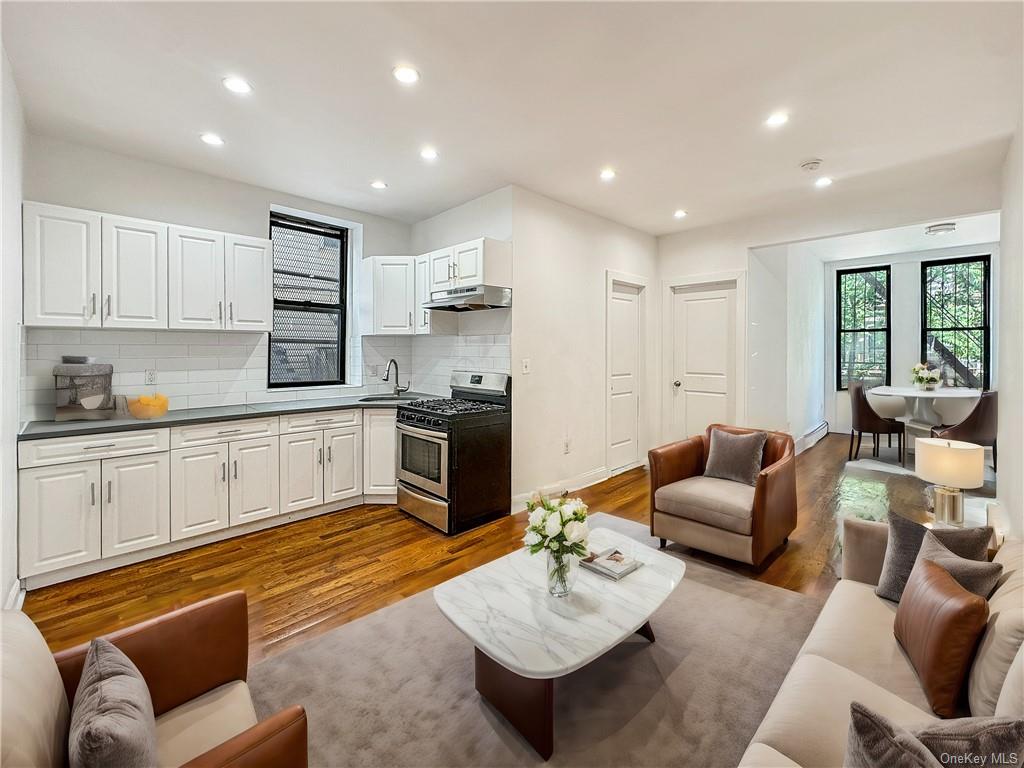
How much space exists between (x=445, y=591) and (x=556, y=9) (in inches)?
97.1

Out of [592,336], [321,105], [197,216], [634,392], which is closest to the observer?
[321,105]

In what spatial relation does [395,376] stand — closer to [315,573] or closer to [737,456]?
[315,573]

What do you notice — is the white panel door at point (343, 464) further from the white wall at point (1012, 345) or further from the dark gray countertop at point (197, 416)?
the white wall at point (1012, 345)

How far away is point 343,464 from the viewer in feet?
13.8

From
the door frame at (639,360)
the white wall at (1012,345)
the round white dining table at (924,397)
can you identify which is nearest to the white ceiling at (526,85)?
the white wall at (1012,345)

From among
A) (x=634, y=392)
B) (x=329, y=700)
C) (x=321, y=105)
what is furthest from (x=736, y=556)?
(x=321, y=105)

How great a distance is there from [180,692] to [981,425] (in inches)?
263

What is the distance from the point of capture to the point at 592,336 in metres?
4.90

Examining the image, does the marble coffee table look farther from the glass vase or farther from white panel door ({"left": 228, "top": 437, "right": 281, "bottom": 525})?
white panel door ({"left": 228, "top": 437, "right": 281, "bottom": 525})

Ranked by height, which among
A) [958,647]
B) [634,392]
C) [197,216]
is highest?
[197,216]

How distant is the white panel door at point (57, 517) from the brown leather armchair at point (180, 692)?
2211 millimetres

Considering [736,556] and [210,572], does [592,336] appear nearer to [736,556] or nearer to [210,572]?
[736,556]

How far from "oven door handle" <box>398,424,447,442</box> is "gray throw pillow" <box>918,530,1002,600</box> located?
2.89 m

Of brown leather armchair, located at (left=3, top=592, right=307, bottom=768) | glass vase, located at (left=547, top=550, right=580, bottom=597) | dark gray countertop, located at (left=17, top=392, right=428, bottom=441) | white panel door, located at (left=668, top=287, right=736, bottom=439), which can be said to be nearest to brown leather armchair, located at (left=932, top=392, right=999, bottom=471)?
white panel door, located at (left=668, top=287, right=736, bottom=439)
